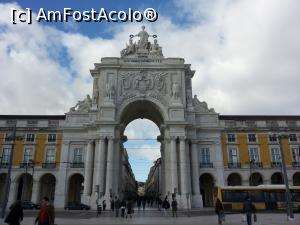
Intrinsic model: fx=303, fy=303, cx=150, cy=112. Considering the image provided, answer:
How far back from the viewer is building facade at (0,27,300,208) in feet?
151

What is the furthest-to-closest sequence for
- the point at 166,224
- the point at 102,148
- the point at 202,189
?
the point at 202,189 < the point at 102,148 < the point at 166,224

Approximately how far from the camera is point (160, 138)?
53094mm

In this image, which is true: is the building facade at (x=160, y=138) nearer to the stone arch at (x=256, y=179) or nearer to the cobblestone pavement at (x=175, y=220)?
the stone arch at (x=256, y=179)

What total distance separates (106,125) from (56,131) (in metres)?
9.66

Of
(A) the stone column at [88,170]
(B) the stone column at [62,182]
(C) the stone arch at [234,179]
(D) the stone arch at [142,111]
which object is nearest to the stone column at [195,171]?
(D) the stone arch at [142,111]

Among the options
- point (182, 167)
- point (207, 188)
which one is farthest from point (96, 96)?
point (207, 188)

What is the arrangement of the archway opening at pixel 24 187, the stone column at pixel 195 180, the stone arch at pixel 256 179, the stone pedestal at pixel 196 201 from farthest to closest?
the stone arch at pixel 256 179 → the archway opening at pixel 24 187 → the stone column at pixel 195 180 → the stone pedestal at pixel 196 201

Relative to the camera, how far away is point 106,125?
46062 millimetres

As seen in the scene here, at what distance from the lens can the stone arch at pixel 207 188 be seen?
5117cm

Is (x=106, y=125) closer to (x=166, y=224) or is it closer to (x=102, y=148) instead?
(x=102, y=148)

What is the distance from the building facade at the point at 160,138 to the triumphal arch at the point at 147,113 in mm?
151

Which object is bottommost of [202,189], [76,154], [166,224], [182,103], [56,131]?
[166,224]

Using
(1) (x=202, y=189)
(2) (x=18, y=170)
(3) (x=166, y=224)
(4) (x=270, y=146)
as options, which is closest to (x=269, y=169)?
(4) (x=270, y=146)

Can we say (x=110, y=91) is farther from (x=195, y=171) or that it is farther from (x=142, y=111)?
(x=195, y=171)
